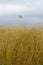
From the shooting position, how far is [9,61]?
4.59 metres

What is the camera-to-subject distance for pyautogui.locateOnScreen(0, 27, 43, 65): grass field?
15.3 ft

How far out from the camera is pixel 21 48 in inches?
187

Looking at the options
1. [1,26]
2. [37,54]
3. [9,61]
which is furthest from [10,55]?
[1,26]

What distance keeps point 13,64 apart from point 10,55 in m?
0.18

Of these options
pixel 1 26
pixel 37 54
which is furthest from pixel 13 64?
→ pixel 1 26

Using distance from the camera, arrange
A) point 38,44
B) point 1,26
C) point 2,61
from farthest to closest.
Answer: point 1,26 → point 38,44 → point 2,61

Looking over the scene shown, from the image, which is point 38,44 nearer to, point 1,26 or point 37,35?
point 37,35

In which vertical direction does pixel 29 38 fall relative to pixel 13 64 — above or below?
above

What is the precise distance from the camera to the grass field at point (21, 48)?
4652 mm

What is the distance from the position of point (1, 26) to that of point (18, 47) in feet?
4.72

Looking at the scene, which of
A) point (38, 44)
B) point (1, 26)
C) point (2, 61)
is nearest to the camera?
point (2, 61)

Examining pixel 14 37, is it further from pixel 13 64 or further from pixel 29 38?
pixel 13 64

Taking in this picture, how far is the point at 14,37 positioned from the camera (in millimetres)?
5102

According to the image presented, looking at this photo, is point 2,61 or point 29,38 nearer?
point 2,61
